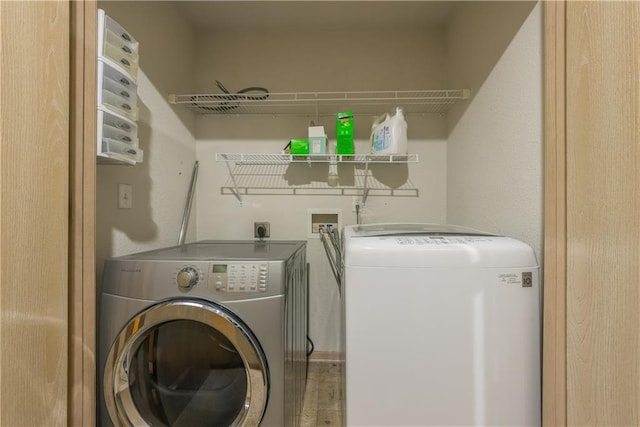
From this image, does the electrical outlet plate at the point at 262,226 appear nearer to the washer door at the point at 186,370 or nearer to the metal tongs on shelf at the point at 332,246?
the metal tongs on shelf at the point at 332,246

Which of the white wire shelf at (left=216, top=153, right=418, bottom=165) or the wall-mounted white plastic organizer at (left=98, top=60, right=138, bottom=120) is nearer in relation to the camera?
the wall-mounted white plastic organizer at (left=98, top=60, right=138, bottom=120)

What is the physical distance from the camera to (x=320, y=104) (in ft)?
6.11

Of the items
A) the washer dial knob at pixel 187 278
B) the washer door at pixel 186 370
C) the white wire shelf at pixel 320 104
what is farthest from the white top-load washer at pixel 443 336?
the white wire shelf at pixel 320 104

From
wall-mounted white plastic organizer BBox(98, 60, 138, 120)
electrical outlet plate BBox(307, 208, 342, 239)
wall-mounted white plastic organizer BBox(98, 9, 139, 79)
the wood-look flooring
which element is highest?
wall-mounted white plastic organizer BBox(98, 9, 139, 79)

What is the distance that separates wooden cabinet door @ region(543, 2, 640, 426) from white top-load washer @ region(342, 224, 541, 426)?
7 cm

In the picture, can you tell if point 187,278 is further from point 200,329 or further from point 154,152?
point 154,152

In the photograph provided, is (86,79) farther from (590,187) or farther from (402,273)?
(590,187)

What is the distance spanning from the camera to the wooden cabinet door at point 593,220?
65 centimetres

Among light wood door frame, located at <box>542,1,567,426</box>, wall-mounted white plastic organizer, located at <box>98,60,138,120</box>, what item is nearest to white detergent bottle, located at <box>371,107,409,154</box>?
light wood door frame, located at <box>542,1,567,426</box>

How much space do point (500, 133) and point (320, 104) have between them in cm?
105

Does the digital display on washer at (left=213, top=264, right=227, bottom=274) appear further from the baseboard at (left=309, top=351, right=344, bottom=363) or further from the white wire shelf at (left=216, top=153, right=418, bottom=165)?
the baseboard at (left=309, top=351, right=344, bottom=363)

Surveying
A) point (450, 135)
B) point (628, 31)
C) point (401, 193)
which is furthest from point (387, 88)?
point (628, 31)

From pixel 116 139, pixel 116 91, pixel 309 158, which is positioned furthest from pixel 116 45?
pixel 309 158

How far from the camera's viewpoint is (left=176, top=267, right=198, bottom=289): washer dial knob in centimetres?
98
